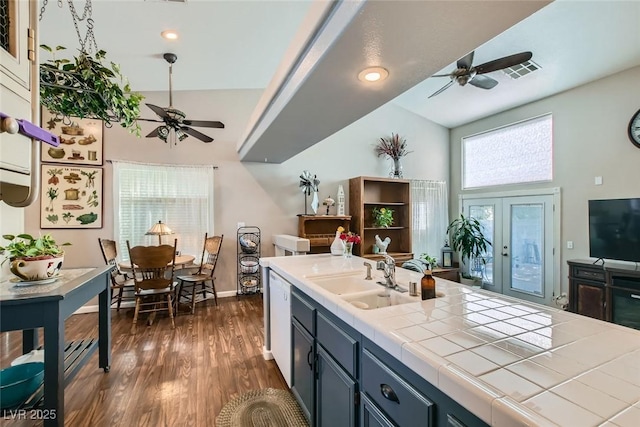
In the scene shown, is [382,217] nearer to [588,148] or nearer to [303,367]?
[588,148]

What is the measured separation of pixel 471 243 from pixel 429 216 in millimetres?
972

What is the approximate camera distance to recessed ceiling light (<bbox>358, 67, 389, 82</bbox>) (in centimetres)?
185

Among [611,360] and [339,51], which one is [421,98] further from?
[611,360]

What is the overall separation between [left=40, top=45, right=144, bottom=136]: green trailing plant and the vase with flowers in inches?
186

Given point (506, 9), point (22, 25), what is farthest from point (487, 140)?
point (22, 25)

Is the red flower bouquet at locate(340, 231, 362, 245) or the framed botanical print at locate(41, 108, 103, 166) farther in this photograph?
the framed botanical print at locate(41, 108, 103, 166)

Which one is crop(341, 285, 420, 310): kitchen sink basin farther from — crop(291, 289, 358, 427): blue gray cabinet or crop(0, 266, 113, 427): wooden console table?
crop(0, 266, 113, 427): wooden console table

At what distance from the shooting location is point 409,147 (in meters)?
6.11

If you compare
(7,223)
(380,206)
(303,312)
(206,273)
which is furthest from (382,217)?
(7,223)

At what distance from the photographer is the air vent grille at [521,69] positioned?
3744 mm

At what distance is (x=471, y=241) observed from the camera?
5488 mm

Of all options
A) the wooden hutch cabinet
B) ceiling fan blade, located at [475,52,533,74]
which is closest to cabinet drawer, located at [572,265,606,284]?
the wooden hutch cabinet

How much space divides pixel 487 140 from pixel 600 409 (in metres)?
5.88

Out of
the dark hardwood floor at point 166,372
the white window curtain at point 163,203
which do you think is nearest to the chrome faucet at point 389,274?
the dark hardwood floor at point 166,372
